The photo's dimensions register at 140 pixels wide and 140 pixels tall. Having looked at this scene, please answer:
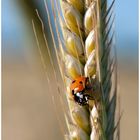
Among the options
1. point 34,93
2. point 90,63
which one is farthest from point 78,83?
point 34,93

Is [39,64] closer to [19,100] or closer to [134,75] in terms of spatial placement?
[19,100]

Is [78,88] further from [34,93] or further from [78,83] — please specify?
[34,93]

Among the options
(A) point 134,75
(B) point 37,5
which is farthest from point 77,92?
(A) point 134,75
